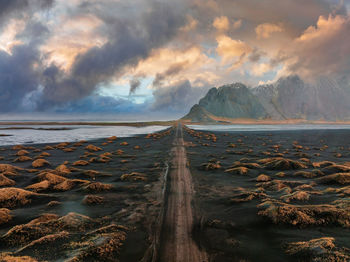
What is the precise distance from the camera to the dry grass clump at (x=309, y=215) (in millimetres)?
9414

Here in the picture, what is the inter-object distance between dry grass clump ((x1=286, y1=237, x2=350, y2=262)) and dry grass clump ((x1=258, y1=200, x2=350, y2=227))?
5.88 feet

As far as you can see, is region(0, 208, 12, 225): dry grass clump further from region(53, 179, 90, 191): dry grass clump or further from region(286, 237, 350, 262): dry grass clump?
region(286, 237, 350, 262): dry grass clump

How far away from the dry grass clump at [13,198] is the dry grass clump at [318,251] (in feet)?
50.8

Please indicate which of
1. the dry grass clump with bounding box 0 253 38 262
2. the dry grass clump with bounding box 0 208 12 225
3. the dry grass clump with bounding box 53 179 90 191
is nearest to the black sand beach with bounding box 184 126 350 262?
the dry grass clump with bounding box 0 253 38 262

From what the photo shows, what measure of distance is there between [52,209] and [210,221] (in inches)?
379

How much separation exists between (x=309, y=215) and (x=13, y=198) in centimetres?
1790

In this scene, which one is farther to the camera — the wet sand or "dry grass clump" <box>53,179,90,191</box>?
"dry grass clump" <box>53,179,90,191</box>

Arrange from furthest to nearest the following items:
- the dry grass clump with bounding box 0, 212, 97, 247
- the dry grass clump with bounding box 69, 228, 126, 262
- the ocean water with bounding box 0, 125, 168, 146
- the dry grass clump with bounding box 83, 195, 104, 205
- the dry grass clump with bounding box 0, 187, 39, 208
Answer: the ocean water with bounding box 0, 125, 168, 146 → the dry grass clump with bounding box 83, 195, 104, 205 → the dry grass clump with bounding box 0, 187, 39, 208 → the dry grass clump with bounding box 0, 212, 97, 247 → the dry grass clump with bounding box 69, 228, 126, 262

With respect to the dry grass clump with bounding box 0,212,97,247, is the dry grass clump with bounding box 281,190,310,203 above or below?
above

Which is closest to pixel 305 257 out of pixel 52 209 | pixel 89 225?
pixel 89 225

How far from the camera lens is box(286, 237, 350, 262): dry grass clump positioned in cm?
661

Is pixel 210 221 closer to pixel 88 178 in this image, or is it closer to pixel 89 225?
pixel 89 225

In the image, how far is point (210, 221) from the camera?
10.0 metres

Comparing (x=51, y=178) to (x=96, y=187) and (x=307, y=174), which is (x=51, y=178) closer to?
(x=96, y=187)
